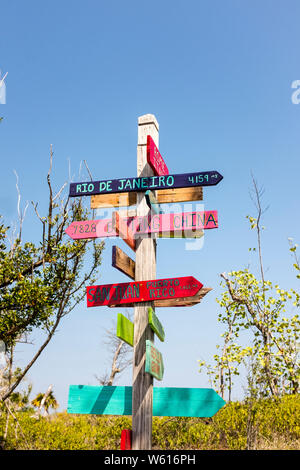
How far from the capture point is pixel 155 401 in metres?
5.61

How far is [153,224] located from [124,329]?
1.53 m

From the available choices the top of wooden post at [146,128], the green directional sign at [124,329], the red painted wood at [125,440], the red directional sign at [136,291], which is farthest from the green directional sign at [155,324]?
the top of wooden post at [146,128]

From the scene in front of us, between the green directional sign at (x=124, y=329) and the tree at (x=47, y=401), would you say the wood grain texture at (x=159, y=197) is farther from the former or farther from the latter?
the tree at (x=47, y=401)

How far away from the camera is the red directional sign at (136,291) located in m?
5.63

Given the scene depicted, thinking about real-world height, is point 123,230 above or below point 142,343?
above

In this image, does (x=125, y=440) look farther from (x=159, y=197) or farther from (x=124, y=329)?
(x=159, y=197)

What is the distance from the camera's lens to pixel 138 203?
20.9ft

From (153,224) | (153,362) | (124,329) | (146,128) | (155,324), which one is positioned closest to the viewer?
(153,362)

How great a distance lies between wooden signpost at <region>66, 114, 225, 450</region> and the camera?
550 centimetres

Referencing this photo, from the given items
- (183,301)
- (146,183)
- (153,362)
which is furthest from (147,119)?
(153,362)

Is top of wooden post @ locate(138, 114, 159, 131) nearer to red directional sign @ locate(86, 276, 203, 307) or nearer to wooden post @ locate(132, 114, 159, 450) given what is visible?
wooden post @ locate(132, 114, 159, 450)

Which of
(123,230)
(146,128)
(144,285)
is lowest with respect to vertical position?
(144,285)

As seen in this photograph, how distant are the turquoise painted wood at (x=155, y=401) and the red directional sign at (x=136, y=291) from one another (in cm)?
114
